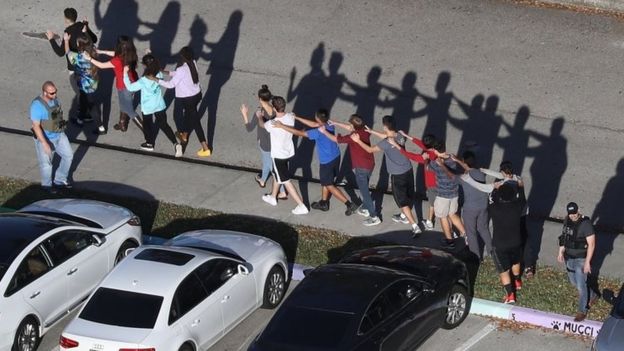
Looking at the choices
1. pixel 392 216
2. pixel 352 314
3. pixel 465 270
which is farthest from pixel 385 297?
pixel 392 216

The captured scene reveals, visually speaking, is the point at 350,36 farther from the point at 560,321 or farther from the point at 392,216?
the point at 560,321

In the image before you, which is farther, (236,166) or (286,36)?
(286,36)

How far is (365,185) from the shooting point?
57.3 feet

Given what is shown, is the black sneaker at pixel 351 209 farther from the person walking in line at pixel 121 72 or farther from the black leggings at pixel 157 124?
the person walking in line at pixel 121 72

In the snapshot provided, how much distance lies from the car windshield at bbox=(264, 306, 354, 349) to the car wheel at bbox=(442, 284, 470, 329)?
193 cm

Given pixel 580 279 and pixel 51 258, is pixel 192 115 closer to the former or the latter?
pixel 51 258

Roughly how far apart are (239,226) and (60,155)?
3198mm

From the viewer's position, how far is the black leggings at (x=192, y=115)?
1948cm

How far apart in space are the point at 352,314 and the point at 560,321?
3.05m

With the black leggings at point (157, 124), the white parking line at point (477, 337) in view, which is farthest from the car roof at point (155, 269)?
the black leggings at point (157, 124)

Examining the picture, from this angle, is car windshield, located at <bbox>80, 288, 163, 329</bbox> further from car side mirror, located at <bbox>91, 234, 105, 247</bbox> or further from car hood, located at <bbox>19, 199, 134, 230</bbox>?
car hood, located at <bbox>19, 199, 134, 230</bbox>

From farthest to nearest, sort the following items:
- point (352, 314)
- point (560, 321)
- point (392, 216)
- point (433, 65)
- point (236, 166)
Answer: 1. point (433, 65)
2. point (236, 166)
3. point (392, 216)
4. point (560, 321)
5. point (352, 314)

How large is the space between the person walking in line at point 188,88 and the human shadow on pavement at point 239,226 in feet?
6.83

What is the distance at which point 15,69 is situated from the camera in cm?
2278
